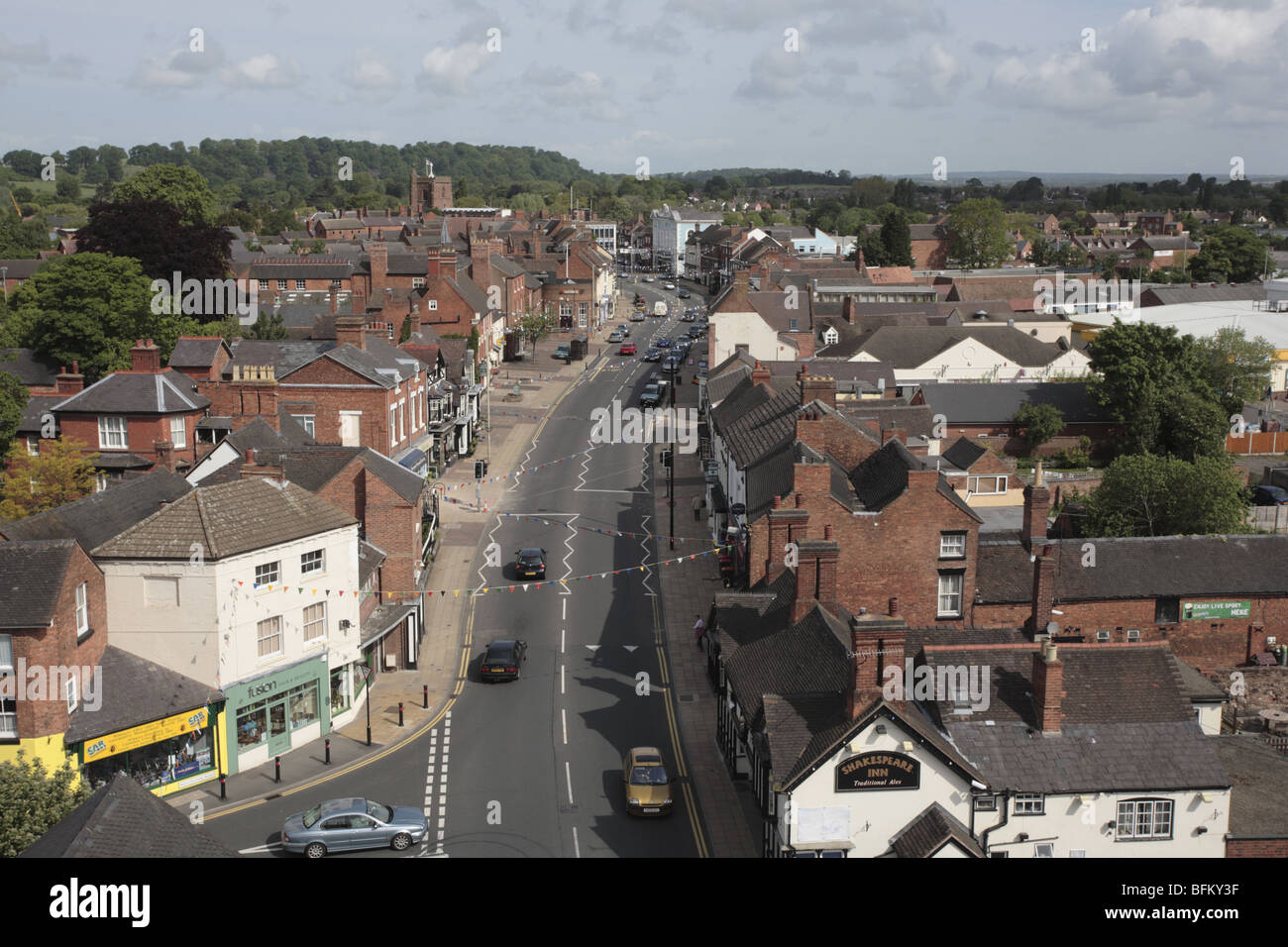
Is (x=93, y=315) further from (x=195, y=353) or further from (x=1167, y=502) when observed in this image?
(x=1167, y=502)

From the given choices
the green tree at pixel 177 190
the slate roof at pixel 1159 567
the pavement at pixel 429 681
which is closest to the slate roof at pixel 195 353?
the pavement at pixel 429 681

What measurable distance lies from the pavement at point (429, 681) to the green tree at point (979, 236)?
3726 inches

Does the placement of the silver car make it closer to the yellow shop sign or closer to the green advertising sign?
the yellow shop sign

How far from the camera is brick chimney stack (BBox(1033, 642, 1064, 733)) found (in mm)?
25484

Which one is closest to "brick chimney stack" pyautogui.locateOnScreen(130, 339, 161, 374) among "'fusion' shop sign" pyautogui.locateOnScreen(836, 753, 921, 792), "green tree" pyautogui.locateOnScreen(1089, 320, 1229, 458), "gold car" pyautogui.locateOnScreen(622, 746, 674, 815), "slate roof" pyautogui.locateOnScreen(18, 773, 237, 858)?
"gold car" pyautogui.locateOnScreen(622, 746, 674, 815)

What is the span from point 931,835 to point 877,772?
1.60 m

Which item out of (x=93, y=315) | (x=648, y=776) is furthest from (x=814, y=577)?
(x=93, y=315)

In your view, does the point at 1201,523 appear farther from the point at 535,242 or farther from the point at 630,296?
the point at 630,296

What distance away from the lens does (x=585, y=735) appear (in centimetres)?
3444

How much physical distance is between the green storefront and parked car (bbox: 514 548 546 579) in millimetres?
14492

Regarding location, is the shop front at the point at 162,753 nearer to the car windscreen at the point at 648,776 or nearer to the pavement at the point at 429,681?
the pavement at the point at 429,681

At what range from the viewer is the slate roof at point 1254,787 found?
83.8ft

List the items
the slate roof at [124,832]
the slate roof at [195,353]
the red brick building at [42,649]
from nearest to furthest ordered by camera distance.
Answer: the slate roof at [124,832]
the red brick building at [42,649]
the slate roof at [195,353]
